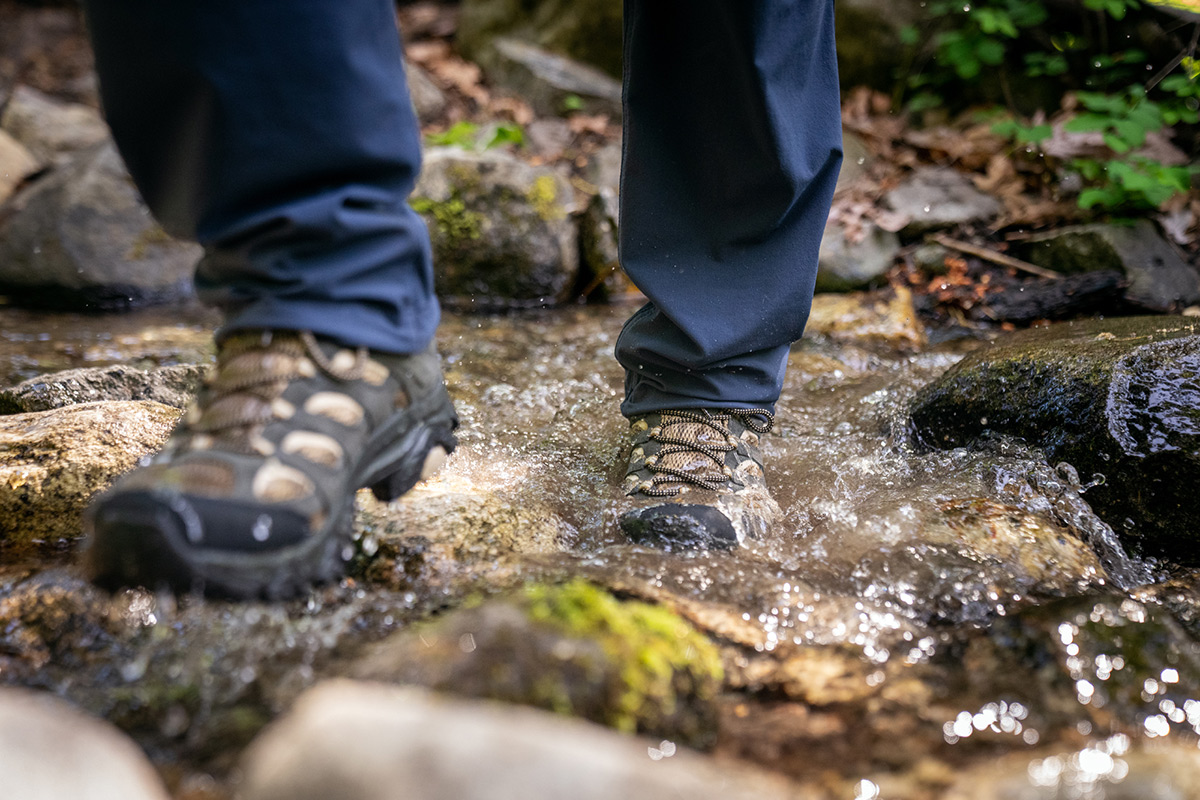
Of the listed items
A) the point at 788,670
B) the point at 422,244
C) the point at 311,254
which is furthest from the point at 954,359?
the point at 311,254

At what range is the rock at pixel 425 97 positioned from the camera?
19.7 ft

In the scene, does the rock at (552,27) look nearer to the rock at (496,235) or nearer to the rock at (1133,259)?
the rock at (496,235)

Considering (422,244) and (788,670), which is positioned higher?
(422,244)

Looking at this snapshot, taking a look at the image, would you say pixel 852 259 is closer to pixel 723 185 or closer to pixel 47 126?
pixel 723 185

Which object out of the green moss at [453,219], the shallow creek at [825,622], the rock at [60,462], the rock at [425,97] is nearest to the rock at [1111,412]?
the shallow creek at [825,622]

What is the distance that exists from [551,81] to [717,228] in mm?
4584

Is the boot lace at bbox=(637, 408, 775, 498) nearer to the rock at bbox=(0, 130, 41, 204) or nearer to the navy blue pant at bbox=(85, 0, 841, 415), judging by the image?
the navy blue pant at bbox=(85, 0, 841, 415)

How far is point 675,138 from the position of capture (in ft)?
5.98

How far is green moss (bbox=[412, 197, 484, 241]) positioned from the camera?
4.05 metres

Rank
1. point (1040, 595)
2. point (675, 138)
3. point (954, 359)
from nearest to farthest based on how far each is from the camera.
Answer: point (1040, 595) < point (675, 138) < point (954, 359)

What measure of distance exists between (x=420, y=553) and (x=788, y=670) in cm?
74

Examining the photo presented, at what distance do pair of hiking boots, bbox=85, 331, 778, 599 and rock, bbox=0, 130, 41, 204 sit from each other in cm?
432

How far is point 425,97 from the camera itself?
6.06 meters

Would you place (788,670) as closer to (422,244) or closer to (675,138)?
(422,244)
